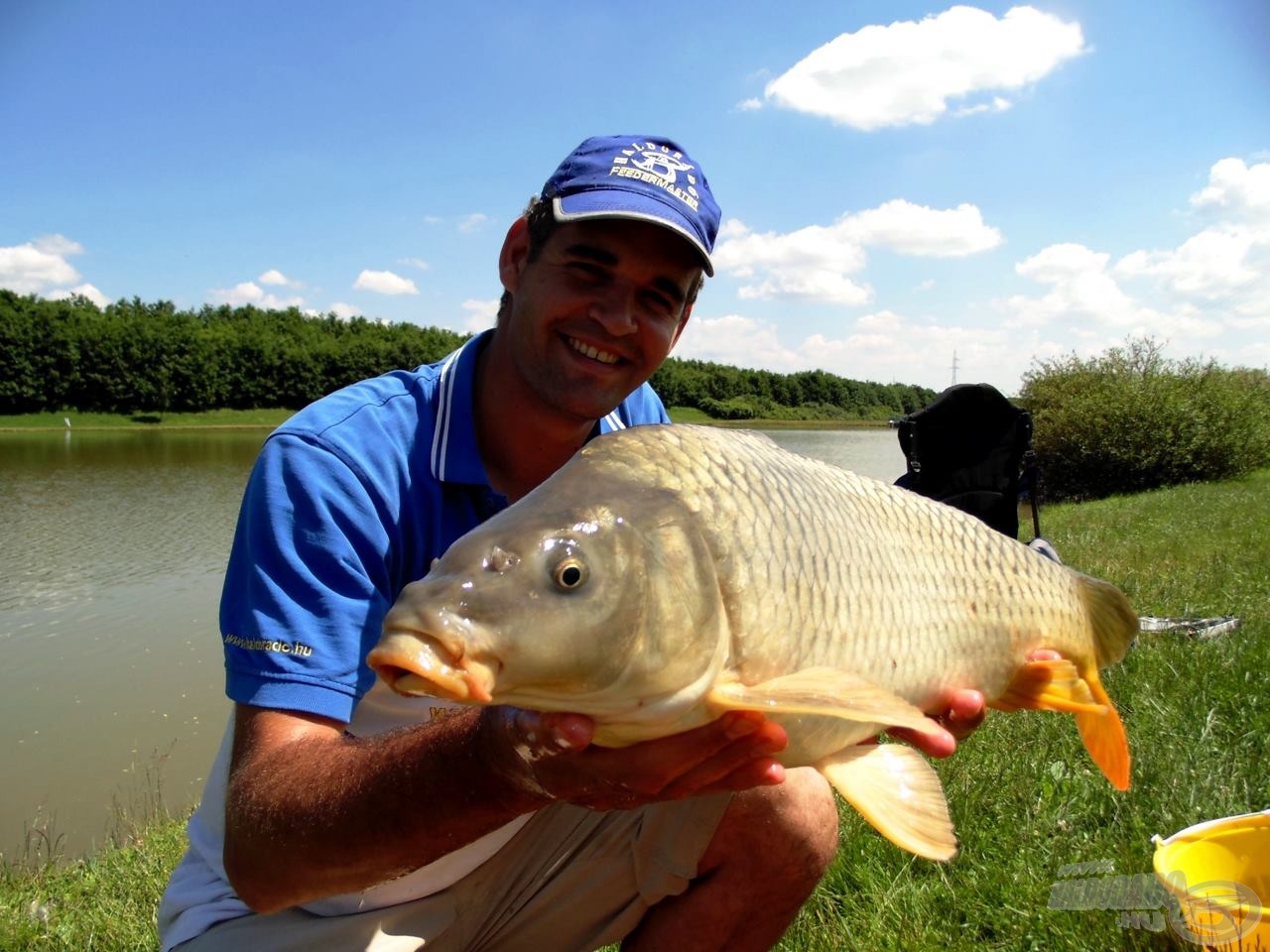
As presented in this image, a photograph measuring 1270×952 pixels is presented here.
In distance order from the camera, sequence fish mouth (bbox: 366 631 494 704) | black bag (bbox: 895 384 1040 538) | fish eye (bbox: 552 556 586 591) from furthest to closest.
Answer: black bag (bbox: 895 384 1040 538) < fish eye (bbox: 552 556 586 591) < fish mouth (bbox: 366 631 494 704)

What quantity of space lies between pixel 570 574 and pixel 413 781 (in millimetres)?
355

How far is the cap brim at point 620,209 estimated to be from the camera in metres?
1.60

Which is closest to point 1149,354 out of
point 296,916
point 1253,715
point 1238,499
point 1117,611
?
point 1238,499

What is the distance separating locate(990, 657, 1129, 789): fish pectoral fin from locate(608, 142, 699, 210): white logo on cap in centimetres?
105

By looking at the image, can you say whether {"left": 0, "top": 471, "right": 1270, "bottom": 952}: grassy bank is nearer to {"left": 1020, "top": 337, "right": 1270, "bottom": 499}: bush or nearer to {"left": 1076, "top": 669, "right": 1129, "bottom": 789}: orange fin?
{"left": 1076, "top": 669, "right": 1129, "bottom": 789}: orange fin

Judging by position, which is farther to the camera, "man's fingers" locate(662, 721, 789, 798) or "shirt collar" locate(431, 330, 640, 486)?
"shirt collar" locate(431, 330, 640, 486)

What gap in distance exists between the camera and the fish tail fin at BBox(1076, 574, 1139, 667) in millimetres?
1604

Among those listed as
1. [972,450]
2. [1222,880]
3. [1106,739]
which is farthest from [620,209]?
[972,450]

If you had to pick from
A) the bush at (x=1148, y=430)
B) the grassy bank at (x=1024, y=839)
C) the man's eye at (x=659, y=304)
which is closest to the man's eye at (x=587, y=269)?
the man's eye at (x=659, y=304)

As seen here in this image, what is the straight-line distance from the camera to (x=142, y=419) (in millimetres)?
34688

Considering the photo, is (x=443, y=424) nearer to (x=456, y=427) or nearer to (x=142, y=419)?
(x=456, y=427)

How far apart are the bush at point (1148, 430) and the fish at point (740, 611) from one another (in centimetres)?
1527

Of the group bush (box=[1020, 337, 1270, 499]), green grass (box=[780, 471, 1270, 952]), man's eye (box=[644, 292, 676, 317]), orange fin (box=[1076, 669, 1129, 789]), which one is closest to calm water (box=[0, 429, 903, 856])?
green grass (box=[780, 471, 1270, 952])

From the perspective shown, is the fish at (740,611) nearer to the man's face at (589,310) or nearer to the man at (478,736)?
the man at (478,736)
